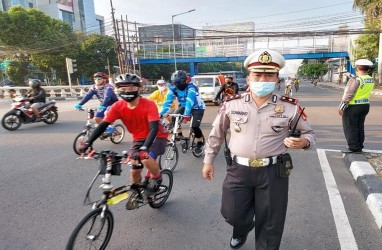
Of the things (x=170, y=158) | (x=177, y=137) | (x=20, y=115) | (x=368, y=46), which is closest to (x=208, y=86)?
(x=20, y=115)

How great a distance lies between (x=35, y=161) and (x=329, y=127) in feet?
27.4

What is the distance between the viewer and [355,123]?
18.9ft

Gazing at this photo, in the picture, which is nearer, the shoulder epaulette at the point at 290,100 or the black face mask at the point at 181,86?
the shoulder epaulette at the point at 290,100

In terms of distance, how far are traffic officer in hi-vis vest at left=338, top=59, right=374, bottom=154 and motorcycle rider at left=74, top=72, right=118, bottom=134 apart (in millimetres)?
5000

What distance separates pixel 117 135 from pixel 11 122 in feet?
13.9

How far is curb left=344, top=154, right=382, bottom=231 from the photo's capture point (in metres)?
3.58

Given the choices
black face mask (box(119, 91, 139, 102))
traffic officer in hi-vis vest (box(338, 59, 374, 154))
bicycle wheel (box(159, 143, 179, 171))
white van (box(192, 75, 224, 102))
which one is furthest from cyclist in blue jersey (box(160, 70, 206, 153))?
white van (box(192, 75, 224, 102))

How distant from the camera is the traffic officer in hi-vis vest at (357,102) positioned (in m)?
5.48

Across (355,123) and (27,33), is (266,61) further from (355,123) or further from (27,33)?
(27,33)

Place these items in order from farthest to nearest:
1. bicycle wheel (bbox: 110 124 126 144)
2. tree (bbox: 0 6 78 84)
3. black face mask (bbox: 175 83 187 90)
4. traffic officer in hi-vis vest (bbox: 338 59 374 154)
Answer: tree (bbox: 0 6 78 84), bicycle wheel (bbox: 110 124 126 144), black face mask (bbox: 175 83 187 90), traffic officer in hi-vis vest (bbox: 338 59 374 154)

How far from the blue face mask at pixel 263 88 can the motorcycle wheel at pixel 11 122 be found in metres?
9.44

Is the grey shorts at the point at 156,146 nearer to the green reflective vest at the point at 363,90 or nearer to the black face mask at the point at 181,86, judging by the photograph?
the black face mask at the point at 181,86

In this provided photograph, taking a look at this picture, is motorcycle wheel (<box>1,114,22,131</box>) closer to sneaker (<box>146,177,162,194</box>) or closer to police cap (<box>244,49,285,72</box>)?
sneaker (<box>146,177,162,194</box>)

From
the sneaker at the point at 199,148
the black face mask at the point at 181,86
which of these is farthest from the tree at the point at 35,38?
the sneaker at the point at 199,148
